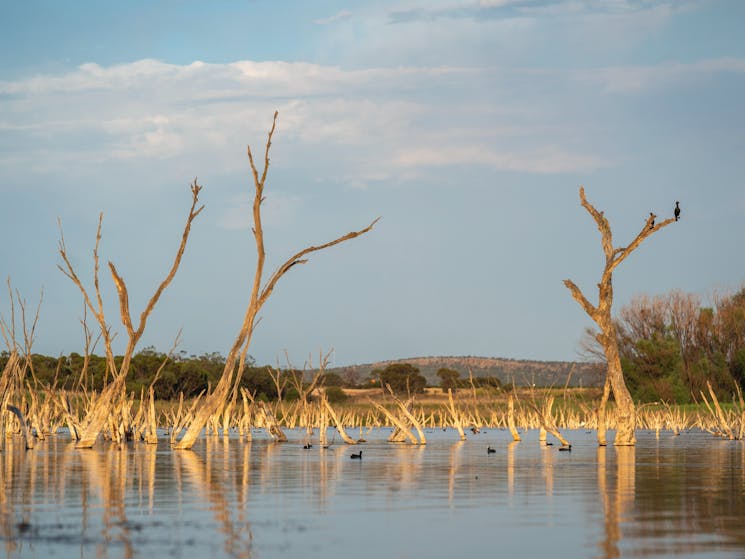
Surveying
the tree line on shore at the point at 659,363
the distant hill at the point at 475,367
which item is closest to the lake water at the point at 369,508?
the tree line on shore at the point at 659,363

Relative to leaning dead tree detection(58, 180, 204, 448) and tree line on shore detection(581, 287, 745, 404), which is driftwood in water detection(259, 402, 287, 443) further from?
tree line on shore detection(581, 287, 745, 404)

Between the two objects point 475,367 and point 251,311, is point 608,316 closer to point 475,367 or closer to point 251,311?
point 251,311

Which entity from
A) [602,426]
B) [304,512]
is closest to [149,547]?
[304,512]

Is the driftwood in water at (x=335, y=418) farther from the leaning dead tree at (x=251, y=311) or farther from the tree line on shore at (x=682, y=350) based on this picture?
the tree line on shore at (x=682, y=350)

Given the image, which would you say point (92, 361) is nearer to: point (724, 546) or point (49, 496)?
point (49, 496)

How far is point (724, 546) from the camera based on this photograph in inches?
364

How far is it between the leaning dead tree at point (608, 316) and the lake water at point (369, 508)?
21.9 feet

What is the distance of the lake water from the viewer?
9.26 metres

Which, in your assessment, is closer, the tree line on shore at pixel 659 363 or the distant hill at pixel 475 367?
the tree line on shore at pixel 659 363

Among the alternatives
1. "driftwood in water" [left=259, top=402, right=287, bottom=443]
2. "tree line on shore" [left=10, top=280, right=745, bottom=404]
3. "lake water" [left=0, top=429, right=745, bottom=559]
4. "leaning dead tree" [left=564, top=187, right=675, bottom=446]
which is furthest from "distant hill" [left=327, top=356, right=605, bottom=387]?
"lake water" [left=0, top=429, right=745, bottom=559]

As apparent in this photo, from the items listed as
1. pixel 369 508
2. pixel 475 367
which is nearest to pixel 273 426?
pixel 369 508

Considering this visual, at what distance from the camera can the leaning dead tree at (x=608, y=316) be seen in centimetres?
2852

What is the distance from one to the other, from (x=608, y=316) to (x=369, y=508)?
17.9 m

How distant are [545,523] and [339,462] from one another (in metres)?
11.2
